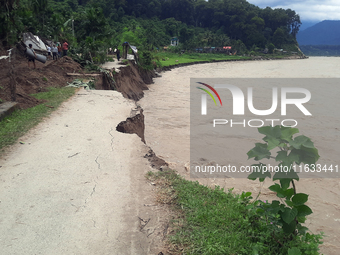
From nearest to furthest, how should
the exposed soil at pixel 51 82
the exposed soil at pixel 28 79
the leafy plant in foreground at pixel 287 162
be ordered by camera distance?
the leafy plant in foreground at pixel 287 162 → the exposed soil at pixel 51 82 → the exposed soil at pixel 28 79

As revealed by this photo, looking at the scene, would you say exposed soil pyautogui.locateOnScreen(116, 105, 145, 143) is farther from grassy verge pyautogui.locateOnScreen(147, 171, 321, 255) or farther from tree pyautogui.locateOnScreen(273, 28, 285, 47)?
tree pyautogui.locateOnScreen(273, 28, 285, 47)

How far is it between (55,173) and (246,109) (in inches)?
495

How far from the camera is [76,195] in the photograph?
3.69 m

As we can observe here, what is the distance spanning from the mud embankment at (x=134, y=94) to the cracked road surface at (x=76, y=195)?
33 cm

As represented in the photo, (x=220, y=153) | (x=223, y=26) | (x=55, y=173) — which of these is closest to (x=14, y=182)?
(x=55, y=173)

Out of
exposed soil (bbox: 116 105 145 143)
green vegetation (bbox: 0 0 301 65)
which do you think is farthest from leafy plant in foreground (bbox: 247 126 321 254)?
green vegetation (bbox: 0 0 301 65)

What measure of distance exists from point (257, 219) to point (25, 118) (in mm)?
5530

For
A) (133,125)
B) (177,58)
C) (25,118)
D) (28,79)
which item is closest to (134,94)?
(28,79)

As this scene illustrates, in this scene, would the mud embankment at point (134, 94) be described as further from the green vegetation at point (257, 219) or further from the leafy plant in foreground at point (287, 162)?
the leafy plant in foreground at point (287, 162)

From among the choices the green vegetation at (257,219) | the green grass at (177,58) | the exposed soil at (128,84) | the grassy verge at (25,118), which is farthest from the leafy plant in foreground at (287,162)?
the green grass at (177,58)

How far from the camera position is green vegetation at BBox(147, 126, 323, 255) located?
8.89 ft

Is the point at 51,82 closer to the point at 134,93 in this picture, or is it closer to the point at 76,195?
the point at 134,93

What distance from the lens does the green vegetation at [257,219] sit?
2711mm

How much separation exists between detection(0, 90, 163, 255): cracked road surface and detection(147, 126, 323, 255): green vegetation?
0.33 metres
